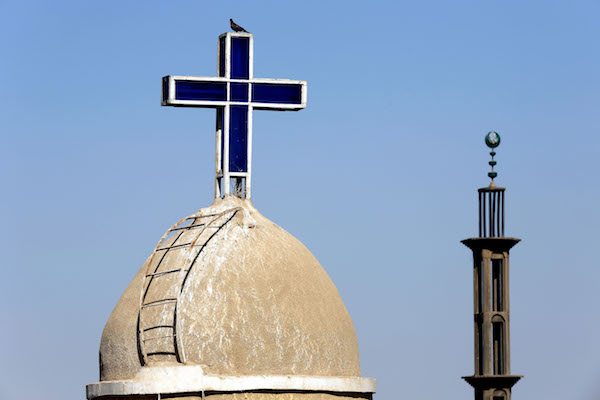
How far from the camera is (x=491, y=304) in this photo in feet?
104

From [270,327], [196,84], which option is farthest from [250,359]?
[196,84]

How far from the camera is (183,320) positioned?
24812mm

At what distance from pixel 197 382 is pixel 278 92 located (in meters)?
4.97

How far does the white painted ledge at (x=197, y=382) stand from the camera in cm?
2430

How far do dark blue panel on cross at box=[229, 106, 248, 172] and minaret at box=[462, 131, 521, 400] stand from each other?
19.9 feet

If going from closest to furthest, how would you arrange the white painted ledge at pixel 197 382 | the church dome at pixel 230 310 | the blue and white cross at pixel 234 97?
the white painted ledge at pixel 197 382, the church dome at pixel 230 310, the blue and white cross at pixel 234 97

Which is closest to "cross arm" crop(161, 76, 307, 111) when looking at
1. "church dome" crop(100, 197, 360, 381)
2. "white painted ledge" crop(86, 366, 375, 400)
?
"church dome" crop(100, 197, 360, 381)

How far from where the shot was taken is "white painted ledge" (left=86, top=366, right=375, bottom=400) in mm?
24297

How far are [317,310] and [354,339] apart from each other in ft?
2.92

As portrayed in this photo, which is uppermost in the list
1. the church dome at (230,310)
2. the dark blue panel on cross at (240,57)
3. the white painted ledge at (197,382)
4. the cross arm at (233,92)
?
the dark blue panel on cross at (240,57)

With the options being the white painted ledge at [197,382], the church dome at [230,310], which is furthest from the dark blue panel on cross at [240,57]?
the white painted ledge at [197,382]

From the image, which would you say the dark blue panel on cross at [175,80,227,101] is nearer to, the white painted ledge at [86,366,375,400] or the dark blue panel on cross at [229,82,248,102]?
the dark blue panel on cross at [229,82,248,102]

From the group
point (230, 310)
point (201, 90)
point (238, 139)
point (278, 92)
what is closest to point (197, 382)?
point (230, 310)

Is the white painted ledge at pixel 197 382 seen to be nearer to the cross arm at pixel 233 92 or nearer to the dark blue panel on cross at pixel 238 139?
the dark blue panel on cross at pixel 238 139
